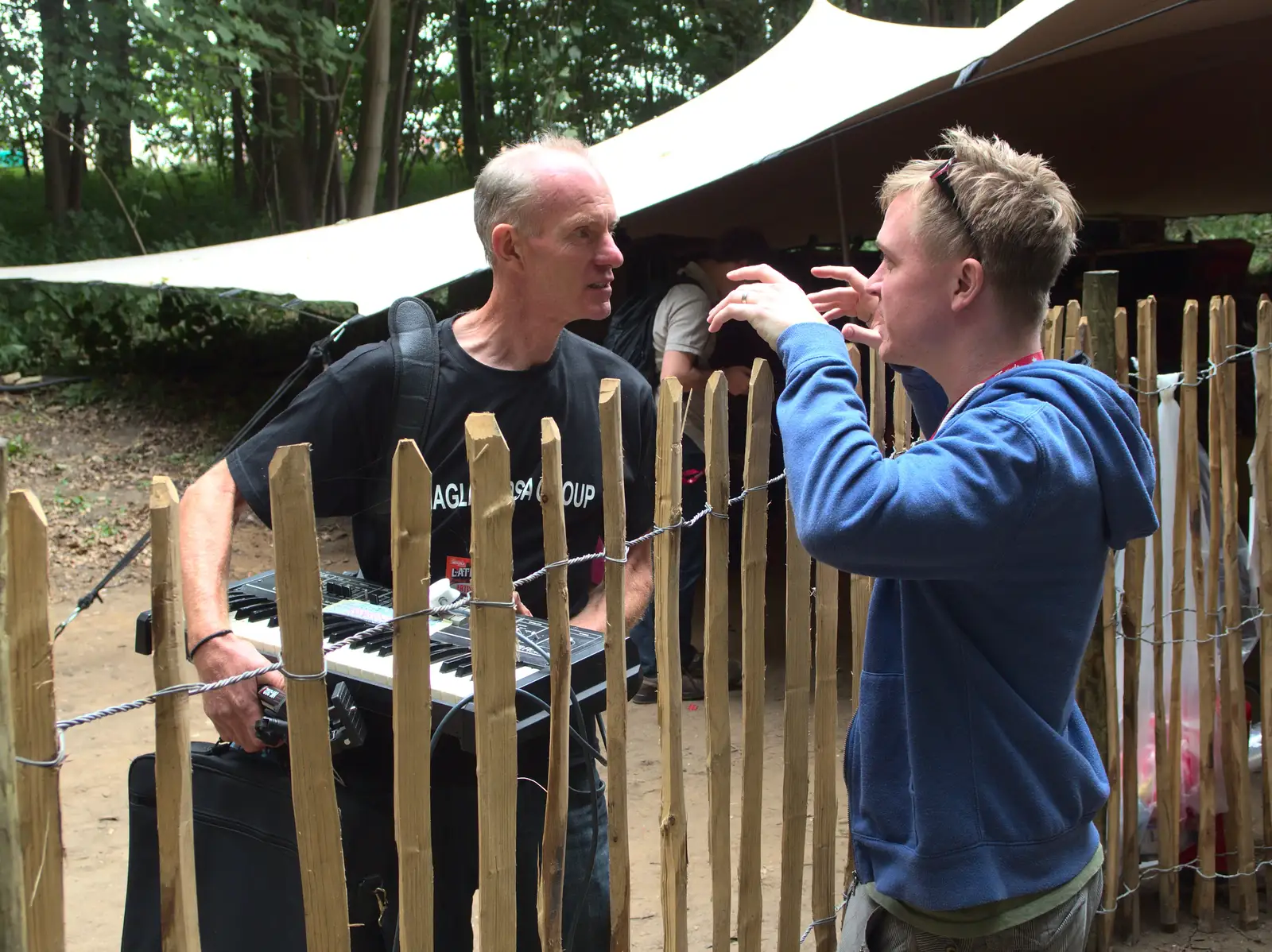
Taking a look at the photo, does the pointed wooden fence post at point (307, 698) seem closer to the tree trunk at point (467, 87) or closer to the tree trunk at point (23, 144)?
the tree trunk at point (23, 144)

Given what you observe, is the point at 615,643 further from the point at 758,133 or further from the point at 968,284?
the point at 758,133

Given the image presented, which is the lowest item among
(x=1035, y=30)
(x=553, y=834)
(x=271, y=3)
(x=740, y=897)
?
(x=740, y=897)

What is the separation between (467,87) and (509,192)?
1518 cm

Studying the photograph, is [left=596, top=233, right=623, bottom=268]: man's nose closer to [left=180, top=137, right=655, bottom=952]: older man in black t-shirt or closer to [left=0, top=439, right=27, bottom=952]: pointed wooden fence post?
[left=180, top=137, right=655, bottom=952]: older man in black t-shirt

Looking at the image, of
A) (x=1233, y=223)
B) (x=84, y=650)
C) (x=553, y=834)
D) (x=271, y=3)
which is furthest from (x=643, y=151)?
(x=1233, y=223)

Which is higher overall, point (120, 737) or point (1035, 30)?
point (1035, 30)

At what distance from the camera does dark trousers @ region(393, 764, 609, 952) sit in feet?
6.43

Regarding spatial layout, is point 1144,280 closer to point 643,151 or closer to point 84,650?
point 643,151

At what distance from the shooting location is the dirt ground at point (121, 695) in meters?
3.41

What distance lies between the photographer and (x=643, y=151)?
6047 mm

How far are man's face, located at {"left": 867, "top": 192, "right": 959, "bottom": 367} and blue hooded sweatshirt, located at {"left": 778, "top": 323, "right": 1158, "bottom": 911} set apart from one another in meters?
0.09

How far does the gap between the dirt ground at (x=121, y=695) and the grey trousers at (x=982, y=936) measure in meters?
1.38

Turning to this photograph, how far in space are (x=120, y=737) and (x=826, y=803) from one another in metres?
3.32

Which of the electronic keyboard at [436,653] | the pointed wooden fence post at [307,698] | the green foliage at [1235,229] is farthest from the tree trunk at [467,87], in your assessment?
the pointed wooden fence post at [307,698]
